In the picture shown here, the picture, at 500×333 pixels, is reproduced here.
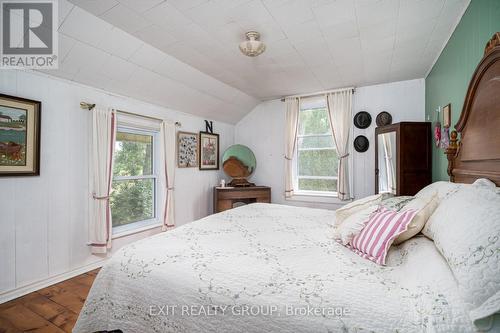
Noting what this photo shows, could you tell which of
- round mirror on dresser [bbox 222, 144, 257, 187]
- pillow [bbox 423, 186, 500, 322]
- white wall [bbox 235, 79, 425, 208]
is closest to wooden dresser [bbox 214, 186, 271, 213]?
round mirror on dresser [bbox 222, 144, 257, 187]

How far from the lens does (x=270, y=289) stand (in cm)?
99

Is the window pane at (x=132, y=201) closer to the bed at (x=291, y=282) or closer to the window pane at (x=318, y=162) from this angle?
the bed at (x=291, y=282)

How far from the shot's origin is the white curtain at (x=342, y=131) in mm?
3699

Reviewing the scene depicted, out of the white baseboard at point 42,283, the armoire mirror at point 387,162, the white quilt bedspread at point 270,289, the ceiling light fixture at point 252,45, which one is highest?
the ceiling light fixture at point 252,45

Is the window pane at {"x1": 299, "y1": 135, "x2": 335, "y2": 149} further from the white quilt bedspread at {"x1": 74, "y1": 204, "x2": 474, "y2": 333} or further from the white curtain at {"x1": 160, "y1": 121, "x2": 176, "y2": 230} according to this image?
the white quilt bedspread at {"x1": 74, "y1": 204, "x2": 474, "y2": 333}

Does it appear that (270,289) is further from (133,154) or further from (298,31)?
(133,154)

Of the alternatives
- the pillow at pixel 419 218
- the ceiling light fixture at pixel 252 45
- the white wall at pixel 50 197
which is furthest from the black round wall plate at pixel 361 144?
the white wall at pixel 50 197

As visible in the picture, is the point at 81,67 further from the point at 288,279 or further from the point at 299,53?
the point at 288,279

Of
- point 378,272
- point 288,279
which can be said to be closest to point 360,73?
point 378,272

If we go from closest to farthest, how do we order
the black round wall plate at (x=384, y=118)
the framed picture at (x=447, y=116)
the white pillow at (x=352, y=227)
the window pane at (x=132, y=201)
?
the white pillow at (x=352, y=227) → the framed picture at (x=447, y=116) → the window pane at (x=132, y=201) → the black round wall plate at (x=384, y=118)

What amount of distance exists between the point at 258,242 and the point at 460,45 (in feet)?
7.49

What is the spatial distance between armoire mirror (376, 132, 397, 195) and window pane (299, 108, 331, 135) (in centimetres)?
99

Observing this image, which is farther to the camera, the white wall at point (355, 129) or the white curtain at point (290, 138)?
the white curtain at point (290, 138)

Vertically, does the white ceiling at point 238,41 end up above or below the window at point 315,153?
above
